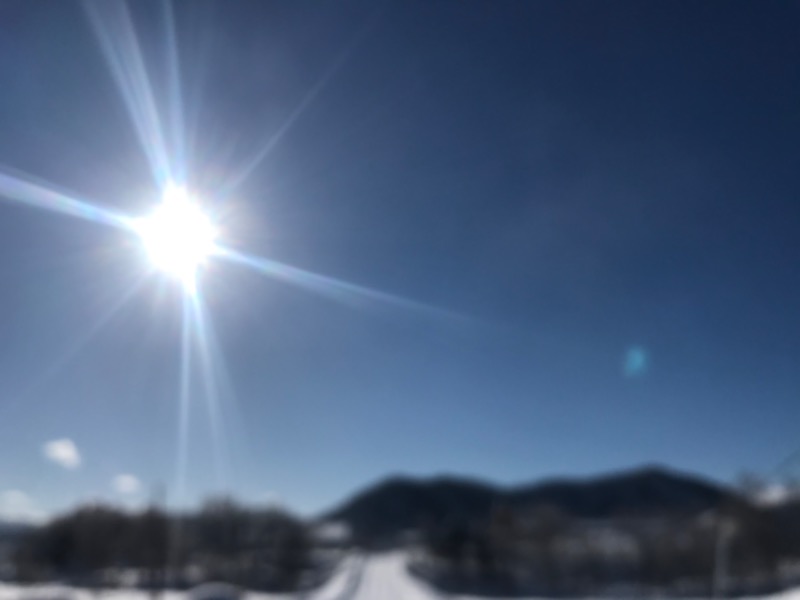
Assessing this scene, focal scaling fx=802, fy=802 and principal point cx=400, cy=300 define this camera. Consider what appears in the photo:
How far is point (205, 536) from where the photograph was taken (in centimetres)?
7912

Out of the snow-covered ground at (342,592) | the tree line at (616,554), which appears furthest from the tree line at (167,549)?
the tree line at (616,554)

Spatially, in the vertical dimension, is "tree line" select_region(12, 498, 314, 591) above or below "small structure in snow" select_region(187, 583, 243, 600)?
above

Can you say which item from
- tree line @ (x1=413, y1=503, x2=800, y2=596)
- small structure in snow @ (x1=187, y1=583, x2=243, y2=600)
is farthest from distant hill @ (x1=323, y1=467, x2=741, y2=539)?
small structure in snow @ (x1=187, y1=583, x2=243, y2=600)

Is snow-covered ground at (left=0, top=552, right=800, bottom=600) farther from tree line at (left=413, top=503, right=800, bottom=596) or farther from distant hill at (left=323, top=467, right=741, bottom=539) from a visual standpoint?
distant hill at (left=323, top=467, right=741, bottom=539)

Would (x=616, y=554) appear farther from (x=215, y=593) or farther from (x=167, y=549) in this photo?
(x=215, y=593)

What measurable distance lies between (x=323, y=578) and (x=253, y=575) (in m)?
6.85

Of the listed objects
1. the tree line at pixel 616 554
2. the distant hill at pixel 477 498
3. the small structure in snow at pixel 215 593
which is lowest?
the small structure in snow at pixel 215 593

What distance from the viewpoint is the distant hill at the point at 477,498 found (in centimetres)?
12231

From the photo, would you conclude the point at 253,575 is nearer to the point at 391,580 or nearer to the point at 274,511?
the point at 391,580

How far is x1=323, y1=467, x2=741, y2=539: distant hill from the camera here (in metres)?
122

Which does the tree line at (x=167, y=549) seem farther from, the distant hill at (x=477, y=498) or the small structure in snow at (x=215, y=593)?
the distant hill at (x=477, y=498)

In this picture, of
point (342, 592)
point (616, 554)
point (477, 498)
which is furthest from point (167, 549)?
point (477, 498)

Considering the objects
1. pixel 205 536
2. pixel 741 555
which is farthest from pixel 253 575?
pixel 741 555

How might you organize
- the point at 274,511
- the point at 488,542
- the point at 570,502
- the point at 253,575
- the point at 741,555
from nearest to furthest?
the point at 741,555 → the point at 253,575 → the point at 488,542 → the point at 274,511 → the point at 570,502
